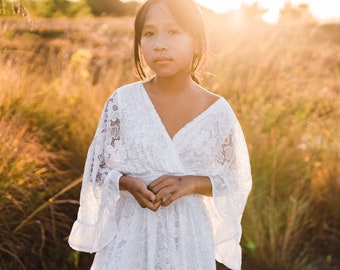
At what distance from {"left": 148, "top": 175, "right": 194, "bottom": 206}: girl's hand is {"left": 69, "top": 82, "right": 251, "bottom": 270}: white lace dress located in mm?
98

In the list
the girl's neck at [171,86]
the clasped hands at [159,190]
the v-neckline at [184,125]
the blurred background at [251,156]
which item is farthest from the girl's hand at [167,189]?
the blurred background at [251,156]

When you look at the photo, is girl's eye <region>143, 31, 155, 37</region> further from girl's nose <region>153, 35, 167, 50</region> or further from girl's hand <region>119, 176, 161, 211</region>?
girl's hand <region>119, 176, 161, 211</region>

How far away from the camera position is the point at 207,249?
2.35 metres

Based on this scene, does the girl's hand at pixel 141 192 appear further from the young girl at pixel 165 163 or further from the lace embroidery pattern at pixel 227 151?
the lace embroidery pattern at pixel 227 151

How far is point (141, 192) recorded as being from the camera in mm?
2143

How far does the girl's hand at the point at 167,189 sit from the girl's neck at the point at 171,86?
1.22 feet

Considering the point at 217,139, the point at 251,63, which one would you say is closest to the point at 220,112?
the point at 217,139

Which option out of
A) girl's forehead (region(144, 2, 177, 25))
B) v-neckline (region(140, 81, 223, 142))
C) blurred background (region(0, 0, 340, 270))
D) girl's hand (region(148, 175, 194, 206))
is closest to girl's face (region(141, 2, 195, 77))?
girl's forehead (region(144, 2, 177, 25))

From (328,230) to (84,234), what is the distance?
2994mm

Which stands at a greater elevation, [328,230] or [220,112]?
[220,112]

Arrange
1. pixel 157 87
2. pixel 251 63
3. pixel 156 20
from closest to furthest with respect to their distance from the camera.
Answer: pixel 156 20 → pixel 157 87 → pixel 251 63

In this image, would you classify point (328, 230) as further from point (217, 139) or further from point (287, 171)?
point (217, 139)

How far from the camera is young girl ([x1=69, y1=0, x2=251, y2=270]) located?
7.38 ft

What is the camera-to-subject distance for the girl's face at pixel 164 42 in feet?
7.27
